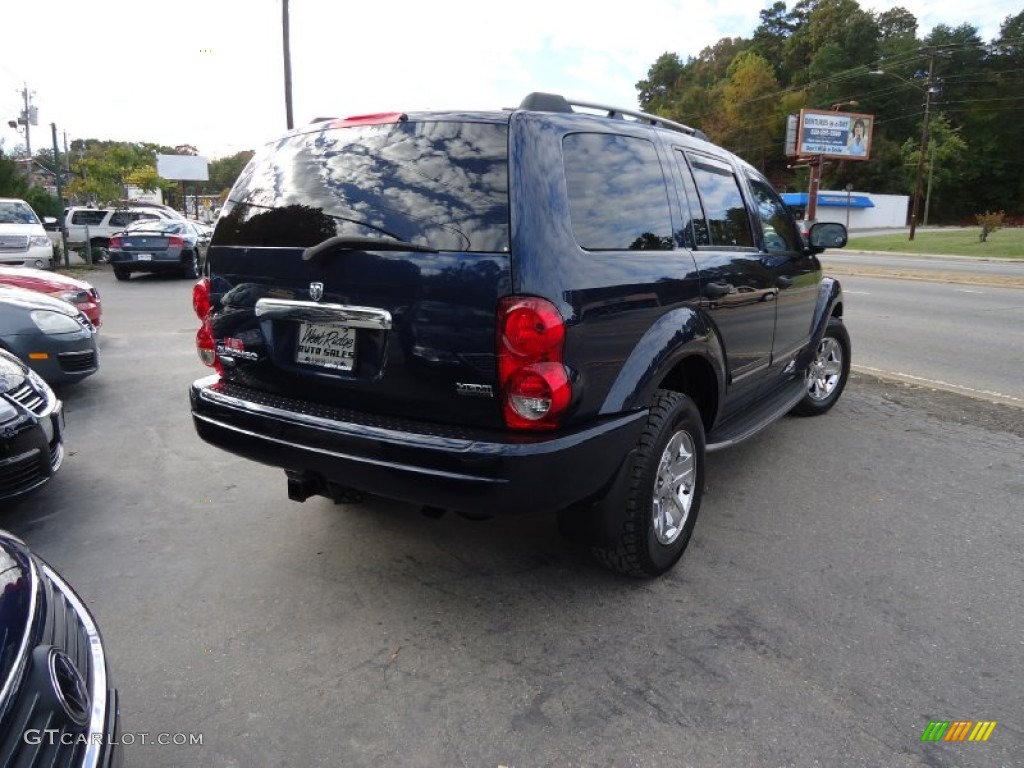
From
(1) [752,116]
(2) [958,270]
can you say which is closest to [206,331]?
(2) [958,270]

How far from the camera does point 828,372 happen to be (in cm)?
595

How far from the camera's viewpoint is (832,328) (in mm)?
5727

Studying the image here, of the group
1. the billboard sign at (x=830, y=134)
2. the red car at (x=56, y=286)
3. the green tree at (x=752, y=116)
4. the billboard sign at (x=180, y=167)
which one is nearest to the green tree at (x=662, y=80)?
the green tree at (x=752, y=116)

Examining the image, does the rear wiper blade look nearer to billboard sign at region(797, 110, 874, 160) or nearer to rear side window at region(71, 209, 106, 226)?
rear side window at region(71, 209, 106, 226)

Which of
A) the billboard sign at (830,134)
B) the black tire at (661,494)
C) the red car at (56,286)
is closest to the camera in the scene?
the black tire at (661,494)

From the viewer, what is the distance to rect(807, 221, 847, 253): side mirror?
5.11 metres

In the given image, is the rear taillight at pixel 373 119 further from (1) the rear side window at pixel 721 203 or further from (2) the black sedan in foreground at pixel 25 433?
(2) the black sedan in foreground at pixel 25 433

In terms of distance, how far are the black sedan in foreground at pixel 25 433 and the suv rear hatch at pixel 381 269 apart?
134cm

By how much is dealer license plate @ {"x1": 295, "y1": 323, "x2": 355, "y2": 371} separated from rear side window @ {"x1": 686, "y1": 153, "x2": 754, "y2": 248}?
178cm

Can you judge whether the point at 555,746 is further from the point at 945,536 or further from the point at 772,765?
the point at 945,536

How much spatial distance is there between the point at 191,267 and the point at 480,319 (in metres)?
16.5

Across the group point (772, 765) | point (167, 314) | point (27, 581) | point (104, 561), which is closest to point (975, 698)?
point (772, 765)

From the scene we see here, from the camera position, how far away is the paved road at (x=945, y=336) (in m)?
7.26

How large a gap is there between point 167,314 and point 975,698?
1137 centimetres
